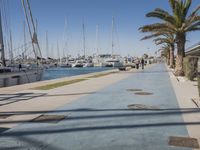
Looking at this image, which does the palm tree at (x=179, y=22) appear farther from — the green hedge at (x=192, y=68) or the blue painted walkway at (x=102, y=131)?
the blue painted walkway at (x=102, y=131)

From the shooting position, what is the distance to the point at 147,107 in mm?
8906

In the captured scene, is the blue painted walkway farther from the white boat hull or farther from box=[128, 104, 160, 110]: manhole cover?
the white boat hull

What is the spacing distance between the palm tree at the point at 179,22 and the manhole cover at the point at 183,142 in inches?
656

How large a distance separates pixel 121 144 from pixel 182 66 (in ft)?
62.6

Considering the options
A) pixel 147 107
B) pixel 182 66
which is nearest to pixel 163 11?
pixel 182 66

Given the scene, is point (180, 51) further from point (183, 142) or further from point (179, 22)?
point (183, 142)

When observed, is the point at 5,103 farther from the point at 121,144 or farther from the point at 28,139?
the point at 121,144

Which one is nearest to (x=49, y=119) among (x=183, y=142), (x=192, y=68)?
(x=183, y=142)

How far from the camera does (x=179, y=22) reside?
845 inches

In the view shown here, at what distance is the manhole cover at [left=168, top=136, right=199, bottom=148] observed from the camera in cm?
515

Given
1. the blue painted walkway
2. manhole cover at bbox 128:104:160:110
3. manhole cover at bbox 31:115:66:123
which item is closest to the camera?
the blue painted walkway

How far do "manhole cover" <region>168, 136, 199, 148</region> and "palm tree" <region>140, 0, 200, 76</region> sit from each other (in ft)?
54.7

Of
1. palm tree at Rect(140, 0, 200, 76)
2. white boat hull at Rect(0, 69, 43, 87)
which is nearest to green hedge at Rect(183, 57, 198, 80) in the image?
palm tree at Rect(140, 0, 200, 76)

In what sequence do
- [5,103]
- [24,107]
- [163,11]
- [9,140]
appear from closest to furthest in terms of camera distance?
[9,140] < [24,107] < [5,103] < [163,11]
